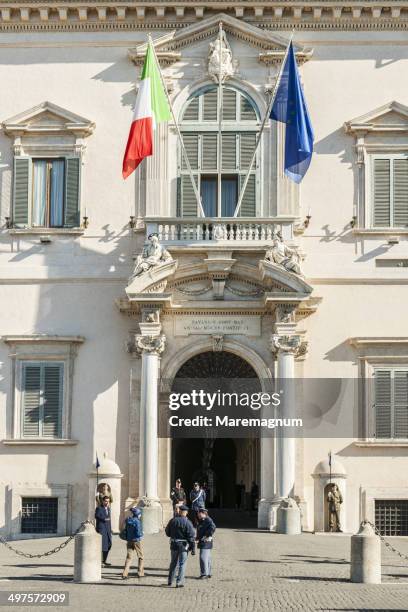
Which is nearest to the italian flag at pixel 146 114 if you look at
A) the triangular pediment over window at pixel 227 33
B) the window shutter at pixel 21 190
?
the triangular pediment over window at pixel 227 33

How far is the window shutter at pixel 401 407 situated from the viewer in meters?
31.9

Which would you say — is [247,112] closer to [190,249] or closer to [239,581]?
[190,249]

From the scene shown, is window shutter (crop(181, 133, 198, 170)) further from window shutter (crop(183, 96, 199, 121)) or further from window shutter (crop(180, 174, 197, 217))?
window shutter (crop(180, 174, 197, 217))

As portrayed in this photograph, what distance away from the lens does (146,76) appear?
103 feet

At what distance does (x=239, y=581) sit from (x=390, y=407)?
10.3 meters

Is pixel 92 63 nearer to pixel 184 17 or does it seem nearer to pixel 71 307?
pixel 184 17

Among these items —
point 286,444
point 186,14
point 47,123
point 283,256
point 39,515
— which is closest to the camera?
point 286,444

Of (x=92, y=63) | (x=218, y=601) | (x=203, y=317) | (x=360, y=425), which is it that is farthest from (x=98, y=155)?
(x=218, y=601)

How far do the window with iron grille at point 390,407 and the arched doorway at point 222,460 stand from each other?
3079 millimetres

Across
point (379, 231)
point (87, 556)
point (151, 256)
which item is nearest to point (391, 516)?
point (379, 231)

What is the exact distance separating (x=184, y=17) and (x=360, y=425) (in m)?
11.2

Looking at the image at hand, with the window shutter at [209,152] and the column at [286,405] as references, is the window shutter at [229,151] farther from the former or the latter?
the column at [286,405]

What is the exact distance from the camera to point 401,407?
3191 centimetres

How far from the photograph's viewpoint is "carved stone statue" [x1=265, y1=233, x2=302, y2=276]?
31016mm
